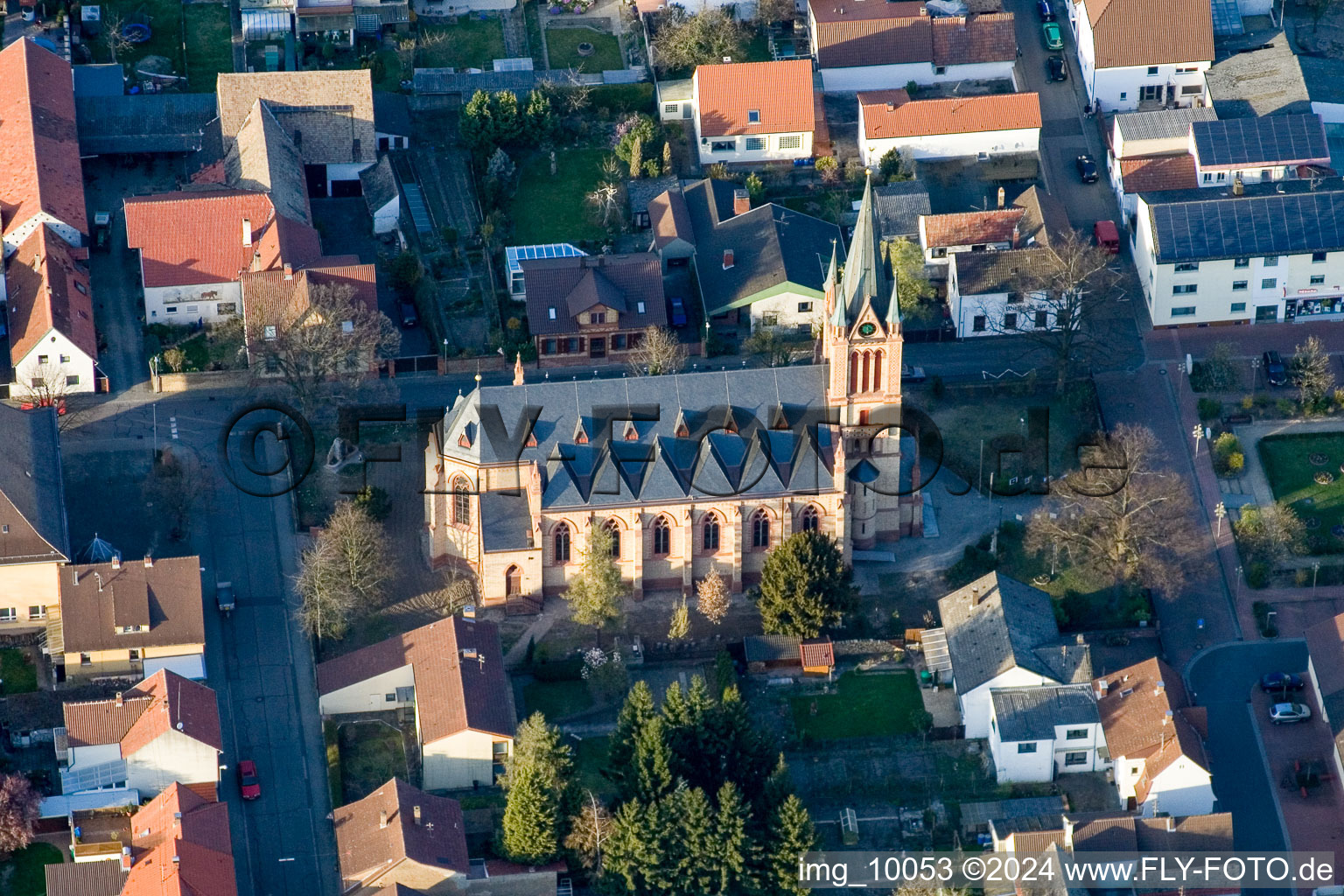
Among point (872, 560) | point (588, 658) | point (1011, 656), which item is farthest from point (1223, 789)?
point (588, 658)

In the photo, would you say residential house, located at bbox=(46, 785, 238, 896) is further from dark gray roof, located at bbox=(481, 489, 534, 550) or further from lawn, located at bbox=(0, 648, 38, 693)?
dark gray roof, located at bbox=(481, 489, 534, 550)

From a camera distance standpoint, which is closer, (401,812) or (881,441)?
(401,812)

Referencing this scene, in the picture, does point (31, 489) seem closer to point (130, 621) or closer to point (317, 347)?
point (130, 621)

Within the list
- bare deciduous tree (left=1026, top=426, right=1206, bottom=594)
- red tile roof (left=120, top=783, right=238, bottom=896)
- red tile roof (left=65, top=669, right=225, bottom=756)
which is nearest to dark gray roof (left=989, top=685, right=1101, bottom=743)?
bare deciduous tree (left=1026, top=426, right=1206, bottom=594)

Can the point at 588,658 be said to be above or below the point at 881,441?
below

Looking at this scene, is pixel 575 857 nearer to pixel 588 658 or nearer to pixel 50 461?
pixel 588 658

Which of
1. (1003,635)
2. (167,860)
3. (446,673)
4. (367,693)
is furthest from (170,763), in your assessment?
(1003,635)
